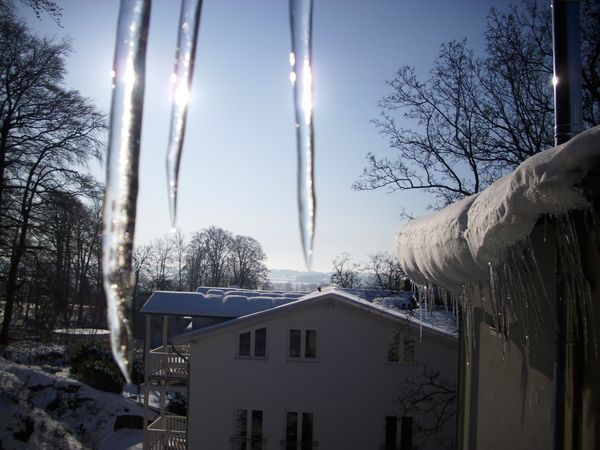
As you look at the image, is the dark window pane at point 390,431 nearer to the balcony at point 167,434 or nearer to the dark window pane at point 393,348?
the dark window pane at point 393,348

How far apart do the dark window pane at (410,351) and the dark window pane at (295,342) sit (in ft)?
8.36

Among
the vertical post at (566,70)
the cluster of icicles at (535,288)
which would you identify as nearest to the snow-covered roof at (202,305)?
the vertical post at (566,70)

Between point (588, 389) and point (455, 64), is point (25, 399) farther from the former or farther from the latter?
point (455, 64)

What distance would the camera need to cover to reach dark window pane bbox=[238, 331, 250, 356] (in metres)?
12.5

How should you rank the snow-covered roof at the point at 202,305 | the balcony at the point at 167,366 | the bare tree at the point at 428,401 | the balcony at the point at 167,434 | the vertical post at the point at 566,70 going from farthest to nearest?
1. the snow-covered roof at the point at 202,305
2. the balcony at the point at 167,366
3. the balcony at the point at 167,434
4. the bare tree at the point at 428,401
5. the vertical post at the point at 566,70

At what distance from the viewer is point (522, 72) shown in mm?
11242

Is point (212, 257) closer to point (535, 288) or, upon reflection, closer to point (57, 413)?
point (57, 413)

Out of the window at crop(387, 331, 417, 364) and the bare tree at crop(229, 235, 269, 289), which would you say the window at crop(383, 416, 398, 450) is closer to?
the window at crop(387, 331, 417, 364)

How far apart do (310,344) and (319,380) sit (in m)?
0.88

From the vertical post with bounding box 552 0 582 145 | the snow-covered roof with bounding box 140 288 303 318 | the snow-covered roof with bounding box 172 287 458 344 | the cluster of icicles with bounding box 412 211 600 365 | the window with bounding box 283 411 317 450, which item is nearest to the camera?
the cluster of icicles with bounding box 412 211 600 365

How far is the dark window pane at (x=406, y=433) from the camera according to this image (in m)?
11.7

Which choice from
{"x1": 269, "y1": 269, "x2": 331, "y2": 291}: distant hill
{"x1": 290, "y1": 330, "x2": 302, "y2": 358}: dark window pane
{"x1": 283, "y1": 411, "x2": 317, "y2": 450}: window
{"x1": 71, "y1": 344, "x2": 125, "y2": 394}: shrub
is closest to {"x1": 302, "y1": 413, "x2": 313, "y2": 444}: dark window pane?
{"x1": 283, "y1": 411, "x2": 317, "y2": 450}: window

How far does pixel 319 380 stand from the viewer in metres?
12.1

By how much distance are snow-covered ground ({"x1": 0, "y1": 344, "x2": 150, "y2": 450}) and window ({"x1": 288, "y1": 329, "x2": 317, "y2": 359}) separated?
503 centimetres
